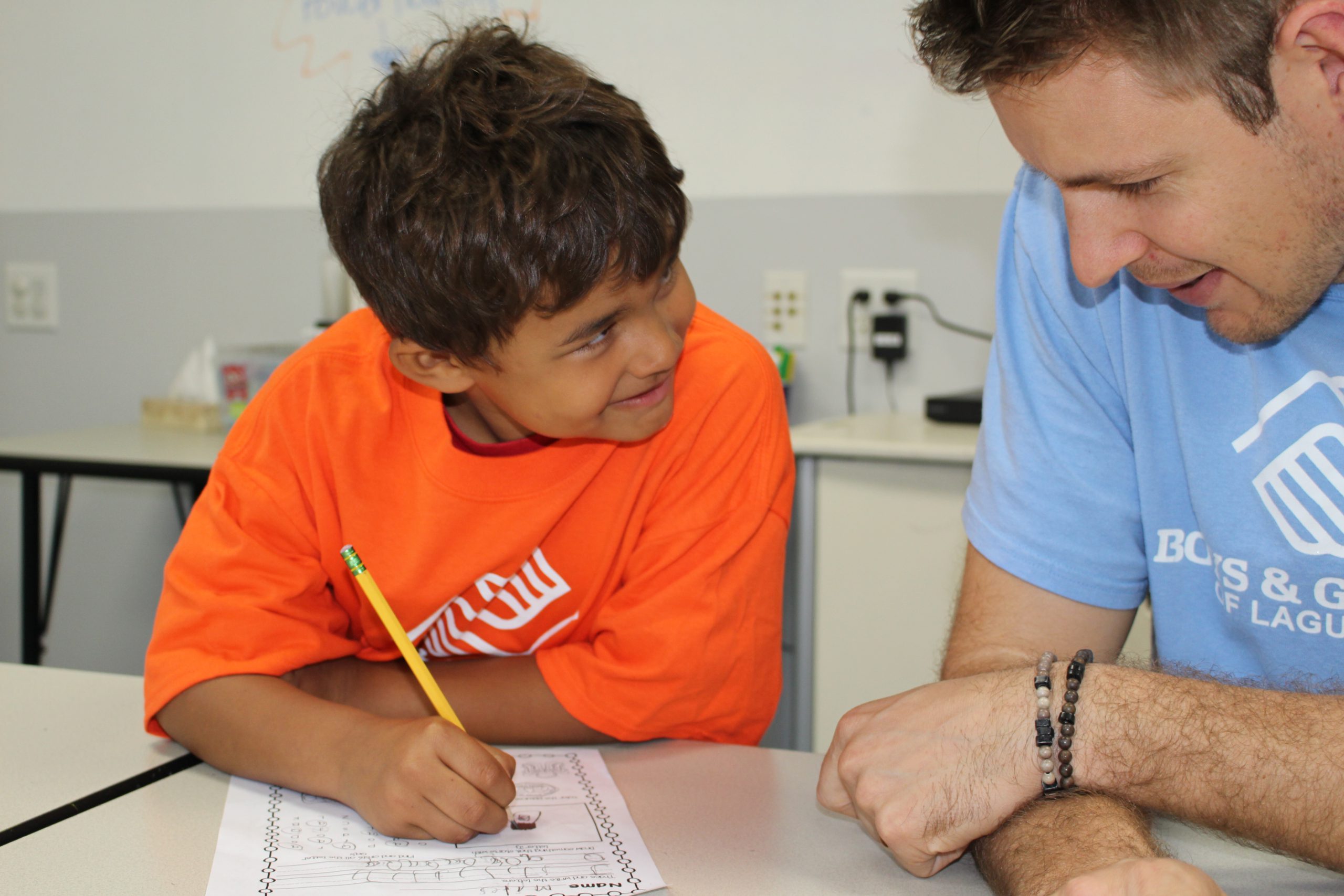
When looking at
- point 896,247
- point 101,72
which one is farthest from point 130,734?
point 101,72

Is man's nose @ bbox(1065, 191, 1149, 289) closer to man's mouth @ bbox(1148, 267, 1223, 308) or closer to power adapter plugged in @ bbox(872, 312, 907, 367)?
man's mouth @ bbox(1148, 267, 1223, 308)

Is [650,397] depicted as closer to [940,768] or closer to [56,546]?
[940,768]

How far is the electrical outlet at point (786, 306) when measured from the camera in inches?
96.6

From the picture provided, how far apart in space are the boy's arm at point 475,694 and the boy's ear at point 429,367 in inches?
9.7

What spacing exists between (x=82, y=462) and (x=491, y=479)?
1.41m

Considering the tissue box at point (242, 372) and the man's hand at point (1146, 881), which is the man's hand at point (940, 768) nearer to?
the man's hand at point (1146, 881)

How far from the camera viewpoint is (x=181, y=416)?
2602mm

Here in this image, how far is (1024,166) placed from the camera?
963 mm

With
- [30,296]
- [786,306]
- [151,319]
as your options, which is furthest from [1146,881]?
[30,296]

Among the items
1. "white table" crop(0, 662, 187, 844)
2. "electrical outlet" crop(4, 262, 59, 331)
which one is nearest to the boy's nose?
"white table" crop(0, 662, 187, 844)

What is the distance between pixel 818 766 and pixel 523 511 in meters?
0.33

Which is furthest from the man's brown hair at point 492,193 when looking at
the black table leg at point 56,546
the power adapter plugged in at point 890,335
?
the black table leg at point 56,546

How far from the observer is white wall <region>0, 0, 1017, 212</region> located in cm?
235

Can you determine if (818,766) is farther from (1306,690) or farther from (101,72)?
(101,72)
